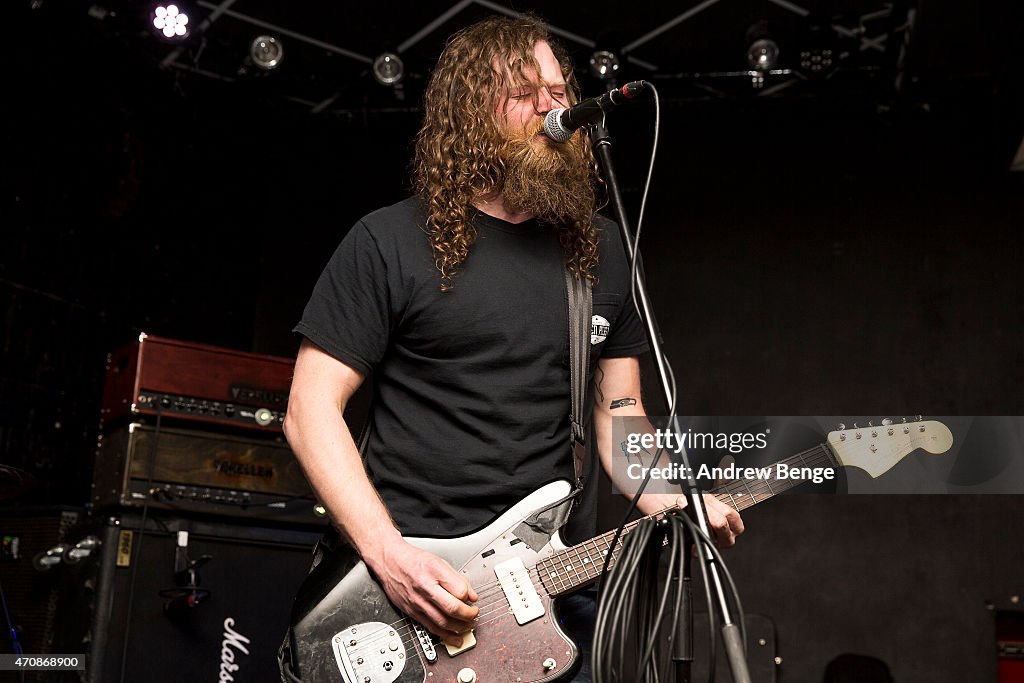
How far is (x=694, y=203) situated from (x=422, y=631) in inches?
134

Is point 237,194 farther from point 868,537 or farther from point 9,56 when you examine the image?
point 868,537

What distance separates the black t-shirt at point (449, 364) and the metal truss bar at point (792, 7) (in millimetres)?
2632

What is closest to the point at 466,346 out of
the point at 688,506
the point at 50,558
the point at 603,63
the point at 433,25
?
the point at 688,506

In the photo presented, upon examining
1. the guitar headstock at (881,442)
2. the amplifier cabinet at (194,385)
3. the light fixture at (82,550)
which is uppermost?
the amplifier cabinet at (194,385)

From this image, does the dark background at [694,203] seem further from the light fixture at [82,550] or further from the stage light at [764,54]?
the light fixture at [82,550]

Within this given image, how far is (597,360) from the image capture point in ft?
7.74

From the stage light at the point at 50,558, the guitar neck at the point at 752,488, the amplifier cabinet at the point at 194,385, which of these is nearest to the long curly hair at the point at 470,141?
the guitar neck at the point at 752,488

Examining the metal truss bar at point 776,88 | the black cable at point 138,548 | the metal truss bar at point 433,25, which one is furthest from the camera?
the metal truss bar at point 776,88

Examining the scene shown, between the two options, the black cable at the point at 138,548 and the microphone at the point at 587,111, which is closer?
the microphone at the point at 587,111

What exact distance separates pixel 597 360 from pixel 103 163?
302 centimetres

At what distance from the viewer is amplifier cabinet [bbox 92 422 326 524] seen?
3.17 m

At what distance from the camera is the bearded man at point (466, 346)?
198 centimetres

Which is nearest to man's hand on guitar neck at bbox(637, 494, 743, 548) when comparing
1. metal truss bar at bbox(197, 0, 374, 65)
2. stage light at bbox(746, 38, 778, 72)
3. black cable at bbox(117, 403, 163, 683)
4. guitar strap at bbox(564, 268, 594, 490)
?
guitar strap at bbox(564, 268, 594, 490)

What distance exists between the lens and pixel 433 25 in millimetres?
4559
